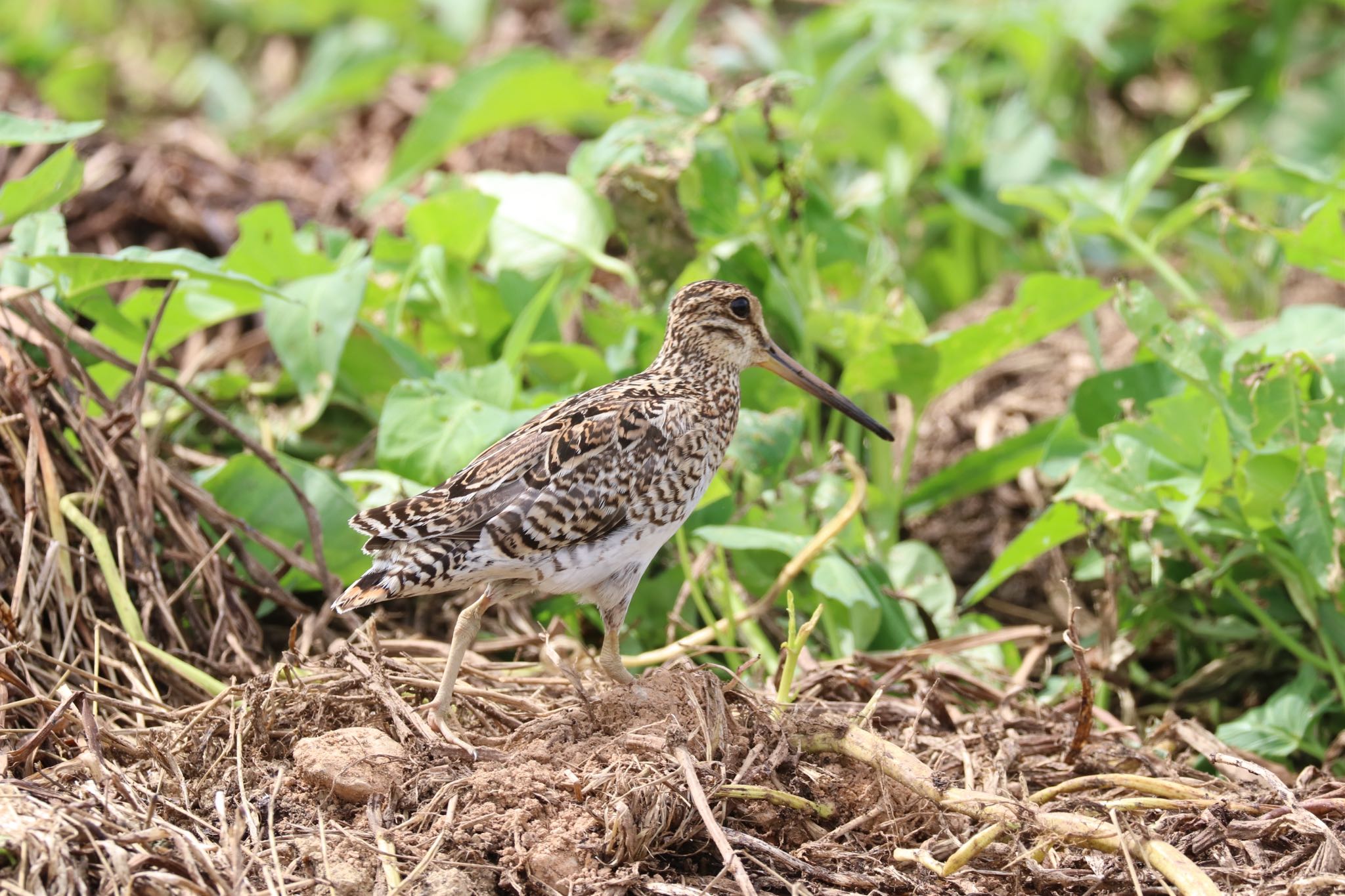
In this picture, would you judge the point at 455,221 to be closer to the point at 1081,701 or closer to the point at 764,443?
the point at 764,443

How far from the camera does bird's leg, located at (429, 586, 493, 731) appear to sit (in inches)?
144

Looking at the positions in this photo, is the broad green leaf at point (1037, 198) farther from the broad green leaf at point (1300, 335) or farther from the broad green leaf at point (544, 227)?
the broad green leaf at point (544, 227)

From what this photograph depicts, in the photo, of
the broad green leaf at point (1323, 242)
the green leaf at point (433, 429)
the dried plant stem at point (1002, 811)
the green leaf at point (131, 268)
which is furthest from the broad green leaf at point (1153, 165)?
the green leaf at point (131, 268)

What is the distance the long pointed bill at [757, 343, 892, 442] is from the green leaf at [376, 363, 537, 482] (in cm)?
75

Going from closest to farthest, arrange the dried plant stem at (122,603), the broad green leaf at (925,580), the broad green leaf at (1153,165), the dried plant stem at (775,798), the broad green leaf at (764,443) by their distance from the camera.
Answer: the dried plant stem at (775,798) → the dried plant stem at (122,603) → the broad green leaf at (764,443) → the broad green leaf at (925,580) → the broad green leaf at (1153,165)

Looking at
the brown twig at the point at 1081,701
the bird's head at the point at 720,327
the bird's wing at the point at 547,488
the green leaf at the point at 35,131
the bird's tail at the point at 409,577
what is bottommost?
the brown twig at the point at 1081,701

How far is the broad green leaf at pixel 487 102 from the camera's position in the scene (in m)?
6.46

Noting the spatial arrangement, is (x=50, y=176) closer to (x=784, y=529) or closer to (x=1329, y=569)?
(x=784, y=529)

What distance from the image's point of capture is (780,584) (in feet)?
14.7

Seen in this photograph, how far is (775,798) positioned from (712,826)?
26 cm

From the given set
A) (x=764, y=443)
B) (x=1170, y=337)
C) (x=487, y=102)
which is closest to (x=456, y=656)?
(x=764, y=443)

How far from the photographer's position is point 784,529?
4.70 meters

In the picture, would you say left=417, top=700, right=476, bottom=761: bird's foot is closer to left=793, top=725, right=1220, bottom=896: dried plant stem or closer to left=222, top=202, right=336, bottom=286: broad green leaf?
left=793, top=725, right=1220, bottom=896: dried plant stem

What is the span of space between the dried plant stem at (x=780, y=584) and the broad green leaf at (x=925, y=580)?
0.43 m
